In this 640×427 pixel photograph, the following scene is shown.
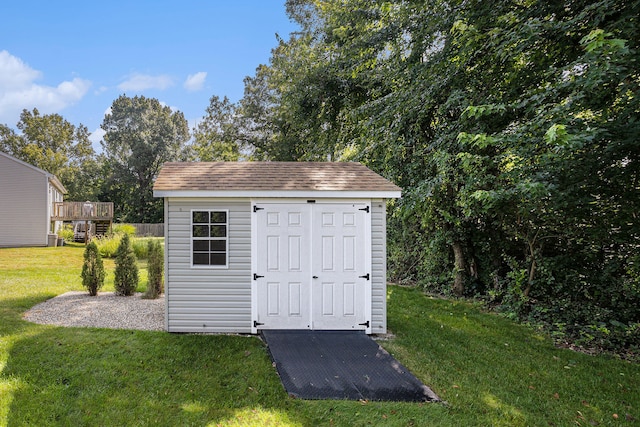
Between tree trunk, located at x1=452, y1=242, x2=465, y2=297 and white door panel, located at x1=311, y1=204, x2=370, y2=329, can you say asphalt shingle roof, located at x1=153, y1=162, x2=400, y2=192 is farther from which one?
tree trunk, located at x1=452, y1=242, x2=465, y2=297

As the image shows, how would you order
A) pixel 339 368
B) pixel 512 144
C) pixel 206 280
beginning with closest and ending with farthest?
pixel 339 368
pixel 512 144
pixel 206 280

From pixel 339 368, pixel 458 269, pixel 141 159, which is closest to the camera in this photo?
pixel 339 368

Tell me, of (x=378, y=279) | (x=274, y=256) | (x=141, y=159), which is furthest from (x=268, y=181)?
(x=141, y=159)

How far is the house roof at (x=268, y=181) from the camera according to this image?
216 inches

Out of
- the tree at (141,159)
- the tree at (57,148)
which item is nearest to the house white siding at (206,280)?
the tree at (141,159)

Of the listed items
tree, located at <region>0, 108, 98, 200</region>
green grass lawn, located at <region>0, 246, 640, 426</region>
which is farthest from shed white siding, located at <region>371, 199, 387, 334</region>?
tree, located at <region>0, 108, 98, 200</region>

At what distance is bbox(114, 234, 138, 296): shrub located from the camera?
26.6 feet

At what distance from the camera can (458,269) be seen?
27.3ft

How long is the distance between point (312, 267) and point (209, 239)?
169 cm

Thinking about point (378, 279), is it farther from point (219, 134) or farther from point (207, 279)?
point (219, 134)

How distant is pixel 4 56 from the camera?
2892 cm

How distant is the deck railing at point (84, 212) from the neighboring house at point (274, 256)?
57.8 ft

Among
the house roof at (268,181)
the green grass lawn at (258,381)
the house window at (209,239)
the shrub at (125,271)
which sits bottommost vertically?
the green grass lawn at (258,381)

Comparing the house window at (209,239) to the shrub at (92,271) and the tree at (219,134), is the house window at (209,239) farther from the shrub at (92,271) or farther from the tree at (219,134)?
the tree at (219,134)
